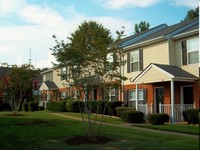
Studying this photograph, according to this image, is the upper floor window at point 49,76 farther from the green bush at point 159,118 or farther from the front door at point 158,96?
the green bush at point 159,118

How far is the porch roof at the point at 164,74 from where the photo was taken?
2156cm

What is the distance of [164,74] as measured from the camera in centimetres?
2200

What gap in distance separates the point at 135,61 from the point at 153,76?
4.67m

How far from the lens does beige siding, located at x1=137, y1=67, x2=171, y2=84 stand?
22075 mm

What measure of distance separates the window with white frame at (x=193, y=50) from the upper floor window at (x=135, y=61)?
4771 mm

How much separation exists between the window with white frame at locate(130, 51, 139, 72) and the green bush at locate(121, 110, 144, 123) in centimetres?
533

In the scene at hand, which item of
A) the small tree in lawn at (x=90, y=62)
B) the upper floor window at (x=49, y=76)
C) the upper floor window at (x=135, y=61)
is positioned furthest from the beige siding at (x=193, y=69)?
the upper floor window at (x=49, y=76)

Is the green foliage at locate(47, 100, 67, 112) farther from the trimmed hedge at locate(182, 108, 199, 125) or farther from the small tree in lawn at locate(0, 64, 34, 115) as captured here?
the trimmed hedge at locate(182, 108, 199, 125)

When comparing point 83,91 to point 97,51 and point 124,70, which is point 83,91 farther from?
point 124,70

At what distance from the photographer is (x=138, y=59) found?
2709 cm

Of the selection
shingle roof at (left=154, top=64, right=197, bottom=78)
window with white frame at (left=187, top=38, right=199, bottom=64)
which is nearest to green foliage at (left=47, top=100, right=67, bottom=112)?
shingle roof at (left=154, top=64, right=197, bottom=78)

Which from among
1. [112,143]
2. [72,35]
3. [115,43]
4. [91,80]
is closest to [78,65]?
[91,80]

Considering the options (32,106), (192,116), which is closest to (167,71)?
(192,116)

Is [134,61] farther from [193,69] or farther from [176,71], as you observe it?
[193,69]
